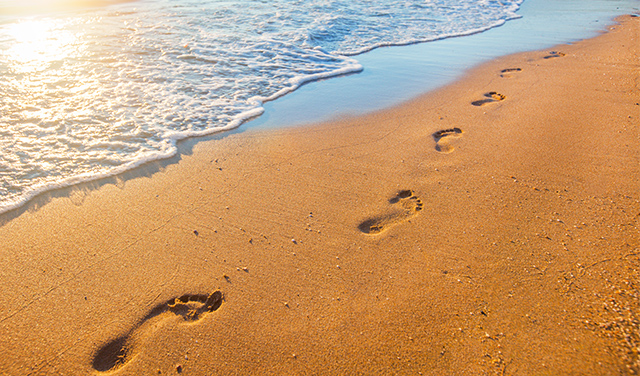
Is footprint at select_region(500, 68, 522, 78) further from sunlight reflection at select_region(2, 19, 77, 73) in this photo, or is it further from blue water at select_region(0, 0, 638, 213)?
sunlight reflection at select_region(2, 19, 77, 73)

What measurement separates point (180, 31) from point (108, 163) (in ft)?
17.5

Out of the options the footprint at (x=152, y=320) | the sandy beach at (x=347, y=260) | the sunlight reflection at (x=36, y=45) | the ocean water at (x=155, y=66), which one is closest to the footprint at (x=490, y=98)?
the sandy beach at (x=347, y=260)

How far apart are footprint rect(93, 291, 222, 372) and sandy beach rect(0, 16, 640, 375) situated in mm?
11

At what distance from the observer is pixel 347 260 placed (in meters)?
2.11

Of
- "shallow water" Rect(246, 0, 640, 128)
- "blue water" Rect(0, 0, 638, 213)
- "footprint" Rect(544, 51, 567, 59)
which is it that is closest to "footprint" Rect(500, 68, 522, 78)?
"shallow water" Rect(246, 0, 640, 128)

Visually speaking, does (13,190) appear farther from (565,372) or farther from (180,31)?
(180,31)

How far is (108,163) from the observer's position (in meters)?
3.14

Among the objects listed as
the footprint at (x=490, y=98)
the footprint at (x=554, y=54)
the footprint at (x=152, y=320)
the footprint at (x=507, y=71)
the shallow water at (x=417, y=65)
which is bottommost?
the footprint at (x=152, y=320)

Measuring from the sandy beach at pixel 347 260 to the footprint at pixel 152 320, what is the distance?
0.04 ft

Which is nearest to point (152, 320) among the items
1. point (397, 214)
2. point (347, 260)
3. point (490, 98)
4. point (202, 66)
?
point (347, 260)

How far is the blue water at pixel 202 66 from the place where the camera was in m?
3.41

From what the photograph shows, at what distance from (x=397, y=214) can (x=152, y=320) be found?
165 cm

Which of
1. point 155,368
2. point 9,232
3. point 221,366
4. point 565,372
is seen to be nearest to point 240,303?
point 221,366

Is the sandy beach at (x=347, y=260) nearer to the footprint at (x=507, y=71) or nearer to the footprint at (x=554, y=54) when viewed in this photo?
the footprint at (x=507, y=71)
